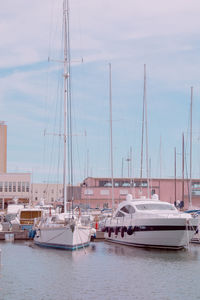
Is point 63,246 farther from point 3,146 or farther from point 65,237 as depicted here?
point 3,146

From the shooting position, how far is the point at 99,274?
26.5m

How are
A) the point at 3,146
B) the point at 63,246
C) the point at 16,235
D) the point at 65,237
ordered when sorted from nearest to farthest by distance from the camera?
1. the point at 65,237
2. the point at 63,246
3. the point at 16,235
4. the point at 3,146

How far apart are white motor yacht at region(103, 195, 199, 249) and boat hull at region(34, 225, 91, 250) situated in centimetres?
375

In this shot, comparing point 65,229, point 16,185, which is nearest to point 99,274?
point 65,229

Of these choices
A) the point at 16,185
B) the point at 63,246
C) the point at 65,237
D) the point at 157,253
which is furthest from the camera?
the point at 16,185

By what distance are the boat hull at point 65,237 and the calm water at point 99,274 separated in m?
0.62

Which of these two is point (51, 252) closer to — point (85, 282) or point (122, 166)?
point (85, 282)

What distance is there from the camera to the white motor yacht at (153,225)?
35.6 meters

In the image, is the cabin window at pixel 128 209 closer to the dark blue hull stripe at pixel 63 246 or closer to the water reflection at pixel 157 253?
the water reflection at pixel 157 253

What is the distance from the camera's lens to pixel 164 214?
121ft

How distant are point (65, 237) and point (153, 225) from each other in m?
6.38

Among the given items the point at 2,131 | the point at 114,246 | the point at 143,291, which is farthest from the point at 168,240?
the point at 2,131

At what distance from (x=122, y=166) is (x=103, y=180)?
11.3 meters

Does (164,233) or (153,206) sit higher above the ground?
(153,206)
